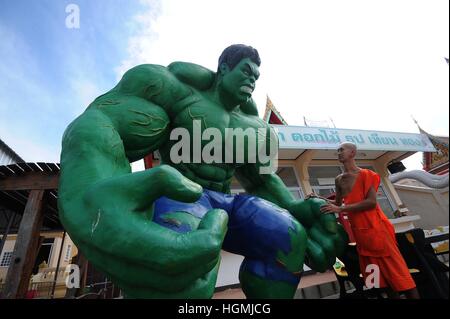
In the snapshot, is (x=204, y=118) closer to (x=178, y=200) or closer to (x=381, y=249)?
(x=178, y=200)

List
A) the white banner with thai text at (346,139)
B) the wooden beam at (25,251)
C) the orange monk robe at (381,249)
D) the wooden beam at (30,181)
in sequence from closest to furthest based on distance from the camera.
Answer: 1. the orange monk robe at (381,249)
2. the wooden beam at (25,251)
3. the wooden beam at (30,181)
4. the white banner with thai text at (346,139)

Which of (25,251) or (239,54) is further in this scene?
(25,251)

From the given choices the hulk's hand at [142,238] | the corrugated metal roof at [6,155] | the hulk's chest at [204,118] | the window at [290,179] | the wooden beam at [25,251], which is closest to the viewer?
the hulk's hand at [142,238]

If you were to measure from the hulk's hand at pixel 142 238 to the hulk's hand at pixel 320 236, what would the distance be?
50 centimetres

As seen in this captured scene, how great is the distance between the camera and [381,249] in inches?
48.3

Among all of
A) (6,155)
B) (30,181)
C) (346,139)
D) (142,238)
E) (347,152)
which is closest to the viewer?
(142,238)

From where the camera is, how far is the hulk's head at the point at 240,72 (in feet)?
3.15

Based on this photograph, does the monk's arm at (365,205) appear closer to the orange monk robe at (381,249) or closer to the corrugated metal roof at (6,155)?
the orange monk robe at (381,249)

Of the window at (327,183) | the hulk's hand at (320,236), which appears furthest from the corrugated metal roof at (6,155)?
the hulk's hand at (320,236)

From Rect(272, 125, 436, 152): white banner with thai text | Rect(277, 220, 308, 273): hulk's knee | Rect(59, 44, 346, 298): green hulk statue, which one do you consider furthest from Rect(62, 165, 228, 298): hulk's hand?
Rect(272, 125, 436, 152): white banner with thai text

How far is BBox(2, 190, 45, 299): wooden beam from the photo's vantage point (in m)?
2.53

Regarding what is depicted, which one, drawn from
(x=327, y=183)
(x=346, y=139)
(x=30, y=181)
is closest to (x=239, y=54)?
(x=30, y=181)

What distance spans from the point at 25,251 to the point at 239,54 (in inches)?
126
